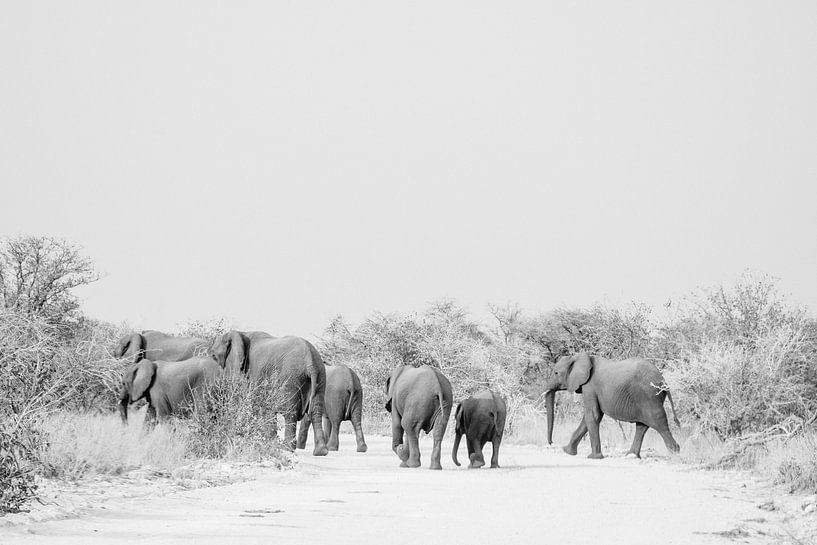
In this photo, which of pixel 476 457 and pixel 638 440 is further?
pixel 638 440

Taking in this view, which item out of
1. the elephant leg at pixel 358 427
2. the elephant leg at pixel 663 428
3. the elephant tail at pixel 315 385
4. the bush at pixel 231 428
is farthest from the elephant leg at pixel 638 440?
the bush at pixel 231 428

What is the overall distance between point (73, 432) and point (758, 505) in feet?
28.0

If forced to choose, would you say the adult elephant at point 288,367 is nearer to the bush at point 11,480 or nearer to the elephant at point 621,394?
the elephant at point 621,394

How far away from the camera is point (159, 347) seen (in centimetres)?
2530

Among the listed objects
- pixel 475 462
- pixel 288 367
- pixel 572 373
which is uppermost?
pixel 572 373

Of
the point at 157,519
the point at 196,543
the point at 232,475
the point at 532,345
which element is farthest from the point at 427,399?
the point at 532,345

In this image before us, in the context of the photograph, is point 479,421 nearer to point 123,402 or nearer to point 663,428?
point 663,428

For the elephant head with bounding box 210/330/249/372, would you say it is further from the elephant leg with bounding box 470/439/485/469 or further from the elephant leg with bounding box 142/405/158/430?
the elephant leg with bounding box 470/439/485/469

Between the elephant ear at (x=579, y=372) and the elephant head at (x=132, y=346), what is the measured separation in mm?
9319

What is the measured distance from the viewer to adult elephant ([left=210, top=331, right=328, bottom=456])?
20.8 m

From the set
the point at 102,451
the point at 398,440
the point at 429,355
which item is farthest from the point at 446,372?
the point at 102,451

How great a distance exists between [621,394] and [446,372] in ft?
40.9

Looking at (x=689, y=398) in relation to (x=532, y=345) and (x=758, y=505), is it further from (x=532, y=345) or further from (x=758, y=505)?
(x=532, y=345)

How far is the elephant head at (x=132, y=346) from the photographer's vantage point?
2469 cm
